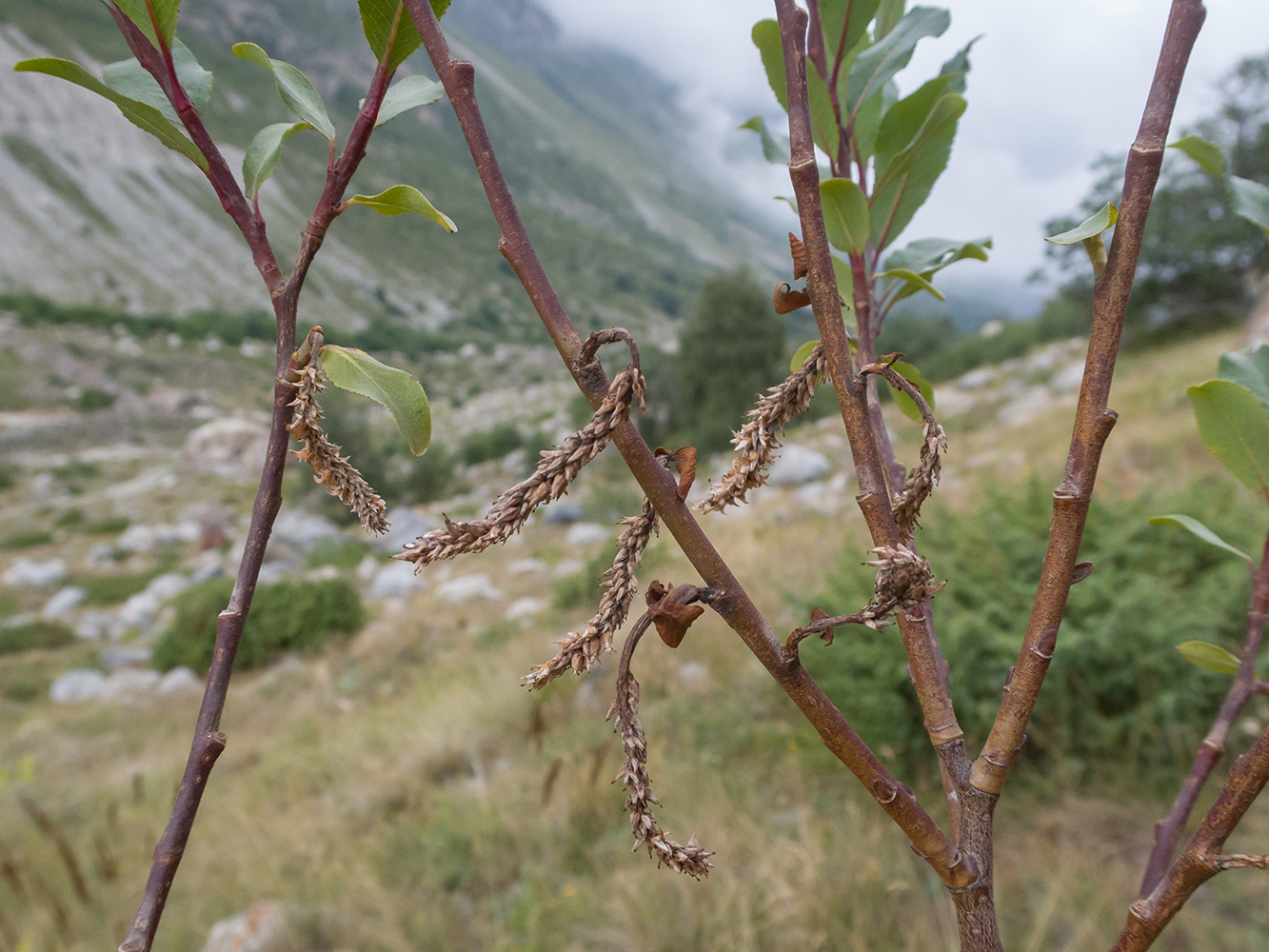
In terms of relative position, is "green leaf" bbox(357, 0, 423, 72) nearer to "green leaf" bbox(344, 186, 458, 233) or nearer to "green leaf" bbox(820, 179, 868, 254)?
"green leaf" bbox(344, 186, 458, 233)

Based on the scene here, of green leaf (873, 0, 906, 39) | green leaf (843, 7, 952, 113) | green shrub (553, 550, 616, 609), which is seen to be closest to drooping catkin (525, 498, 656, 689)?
green leaf (843, 7, 952, 113)

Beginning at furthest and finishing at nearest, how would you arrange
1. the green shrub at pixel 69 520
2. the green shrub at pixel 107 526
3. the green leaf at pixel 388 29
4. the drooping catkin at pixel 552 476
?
the green shrub at pixel 69 520, the green shrub at pixel 107 526, the green leaf at pixel 388 29, the drooping catkin at pixel 552 476

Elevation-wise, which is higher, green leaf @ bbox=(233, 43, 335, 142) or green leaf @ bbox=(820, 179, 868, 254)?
green leaf @ bbox=(233, 43, 335, 142)

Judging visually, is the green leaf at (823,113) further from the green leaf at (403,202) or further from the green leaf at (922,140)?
the green leaf at (403,202)

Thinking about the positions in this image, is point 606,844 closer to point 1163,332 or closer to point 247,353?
point 1163,332

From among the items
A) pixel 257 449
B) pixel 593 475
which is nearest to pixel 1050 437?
pixel 593 475

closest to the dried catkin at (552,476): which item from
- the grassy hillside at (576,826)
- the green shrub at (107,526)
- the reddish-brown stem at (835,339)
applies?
the reddish-brown stem at (835,339)

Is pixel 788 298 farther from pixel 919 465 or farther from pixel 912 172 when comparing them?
pixel 912 172
